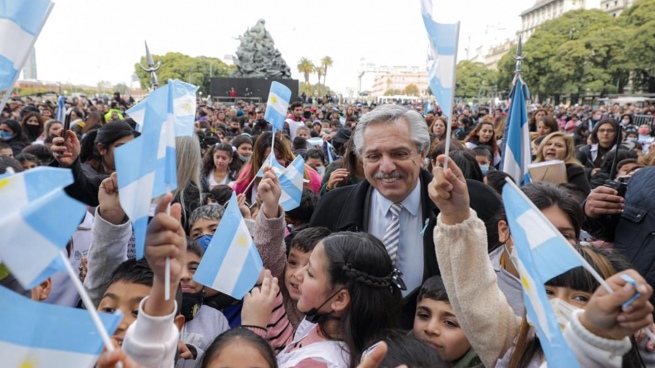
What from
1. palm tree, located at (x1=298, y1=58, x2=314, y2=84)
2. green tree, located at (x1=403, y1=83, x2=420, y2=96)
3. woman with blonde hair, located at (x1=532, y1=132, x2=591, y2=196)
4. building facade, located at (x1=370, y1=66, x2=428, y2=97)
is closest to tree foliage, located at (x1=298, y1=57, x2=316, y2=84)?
palm tree, located at (x1=298, y1=58, x2=314, y2=84)

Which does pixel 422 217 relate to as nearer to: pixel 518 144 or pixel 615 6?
pixel 518 144

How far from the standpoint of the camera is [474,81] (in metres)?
81.2

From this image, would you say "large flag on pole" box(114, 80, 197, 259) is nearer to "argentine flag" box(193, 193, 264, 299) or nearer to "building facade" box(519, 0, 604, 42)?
"argentine flag" box(193, 193, 264, 299)

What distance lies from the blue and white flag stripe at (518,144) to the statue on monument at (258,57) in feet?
89.3

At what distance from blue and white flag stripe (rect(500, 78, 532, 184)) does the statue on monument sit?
2723 centimetres

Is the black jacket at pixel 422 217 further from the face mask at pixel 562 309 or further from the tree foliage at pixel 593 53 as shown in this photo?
the tree foliage at pixel 593 53

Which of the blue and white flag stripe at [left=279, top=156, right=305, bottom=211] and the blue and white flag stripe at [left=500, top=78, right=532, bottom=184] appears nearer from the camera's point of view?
the blue and white flag stripe at [left=279, top=156, right=305, bottom=211]

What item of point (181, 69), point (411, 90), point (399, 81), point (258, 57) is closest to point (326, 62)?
point (181, 69)

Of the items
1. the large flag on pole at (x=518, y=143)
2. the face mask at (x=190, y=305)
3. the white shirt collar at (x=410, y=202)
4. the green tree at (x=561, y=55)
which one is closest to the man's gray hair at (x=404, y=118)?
the white shirt collar at (x=410, y=202)

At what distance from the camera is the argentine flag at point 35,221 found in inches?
45.6

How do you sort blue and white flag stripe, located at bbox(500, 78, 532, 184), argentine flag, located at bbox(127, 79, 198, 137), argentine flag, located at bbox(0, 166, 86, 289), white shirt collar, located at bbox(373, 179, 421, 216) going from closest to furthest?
argentine flag, located at bbox(0, 166, 86, 289)
white shirt collar, located at bbox(373, 179, 421, 216)
argentine flag, located at bbox(127, 79, 198, 137)
blue and white flag stripe, located at bbox(500, 78, 532, 184)

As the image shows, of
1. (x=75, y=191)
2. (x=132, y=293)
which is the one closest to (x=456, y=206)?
(x=132, y=293)

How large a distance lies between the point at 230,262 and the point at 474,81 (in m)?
83.1

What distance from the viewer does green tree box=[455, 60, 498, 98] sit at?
7585 centimetres
